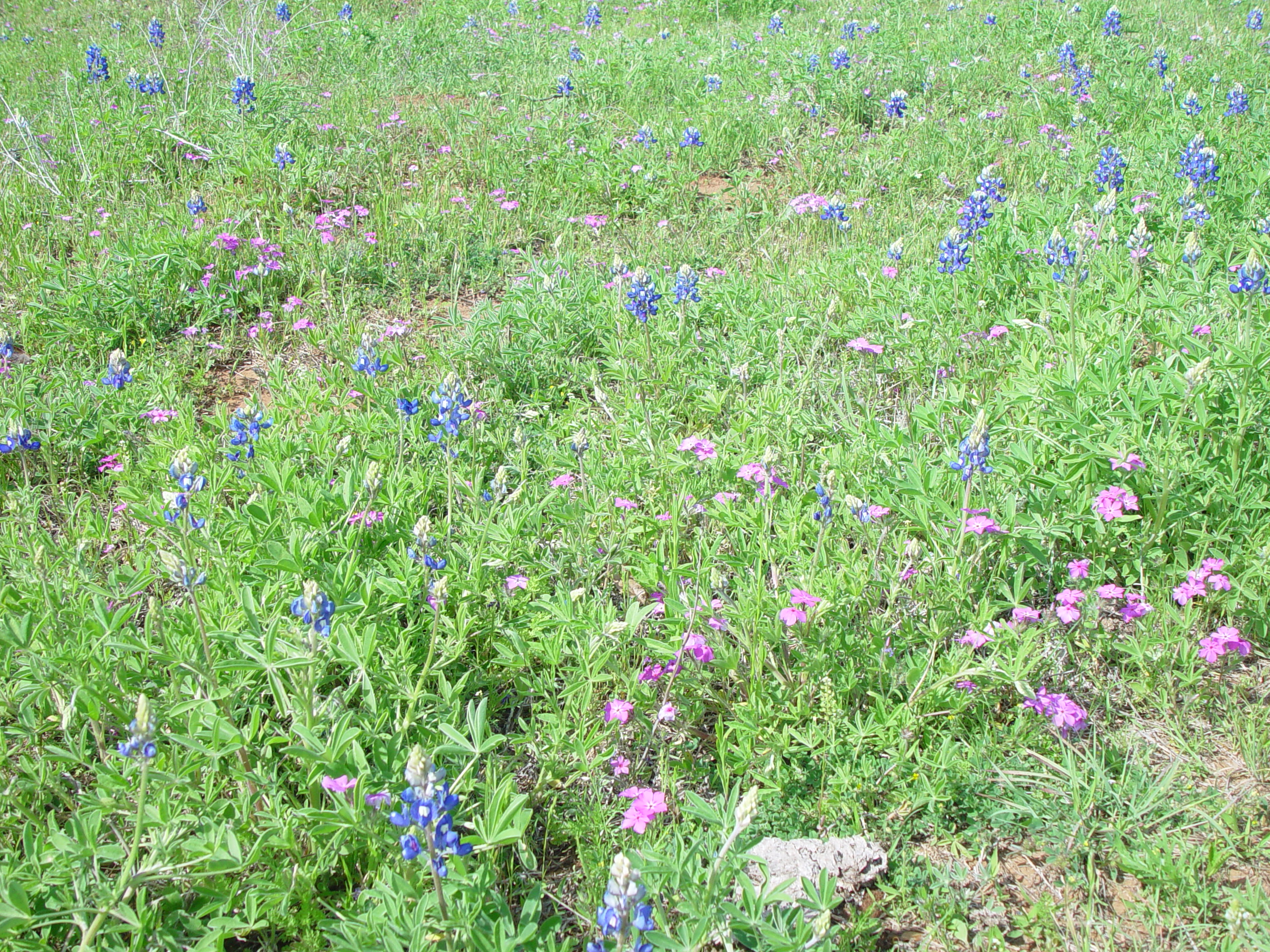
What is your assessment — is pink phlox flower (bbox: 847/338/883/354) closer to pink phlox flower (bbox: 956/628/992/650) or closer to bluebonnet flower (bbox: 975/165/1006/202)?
bluebonnet flower (bbox: 975/165/1006/202)

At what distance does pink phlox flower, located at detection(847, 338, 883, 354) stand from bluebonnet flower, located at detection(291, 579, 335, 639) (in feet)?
7.40

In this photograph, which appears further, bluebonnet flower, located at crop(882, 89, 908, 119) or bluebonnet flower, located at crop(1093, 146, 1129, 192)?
bluebonnet flower, located at crop(882, 89, 908, 119)

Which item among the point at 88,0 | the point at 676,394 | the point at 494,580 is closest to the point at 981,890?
the point at 494,580

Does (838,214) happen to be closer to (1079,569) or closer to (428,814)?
(1079,569)

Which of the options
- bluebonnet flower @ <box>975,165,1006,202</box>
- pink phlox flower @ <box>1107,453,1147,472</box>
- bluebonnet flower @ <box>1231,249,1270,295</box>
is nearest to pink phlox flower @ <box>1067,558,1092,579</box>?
pink phlox flower @ <box>1107,453,1147,472</box>

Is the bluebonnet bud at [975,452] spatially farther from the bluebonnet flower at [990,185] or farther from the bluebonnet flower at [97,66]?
the bluebonnet flower at [97,66]

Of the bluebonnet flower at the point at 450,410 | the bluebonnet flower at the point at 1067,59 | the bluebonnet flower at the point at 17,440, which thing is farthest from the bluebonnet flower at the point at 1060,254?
the bluebonnet flower at the point at 1067,59

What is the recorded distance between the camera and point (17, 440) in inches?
105

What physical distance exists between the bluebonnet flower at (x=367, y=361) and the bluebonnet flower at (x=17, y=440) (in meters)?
1.01

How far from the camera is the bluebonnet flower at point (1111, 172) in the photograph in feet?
14.3

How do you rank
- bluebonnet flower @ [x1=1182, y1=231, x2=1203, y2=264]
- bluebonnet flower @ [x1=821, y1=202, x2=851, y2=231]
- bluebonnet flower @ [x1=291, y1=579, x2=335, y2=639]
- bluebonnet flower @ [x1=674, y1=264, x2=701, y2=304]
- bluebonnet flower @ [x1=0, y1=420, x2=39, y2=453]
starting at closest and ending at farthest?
bluebonnet flower @ [x1=291, y1=579, x2=335, y2=639], bluebonnet flower @ [x1=0, y1=420, x2=39, y2=453], bluebonnet flower @ [x1=1182, y1=231, x2=1203, y2=264], bluebonnet flower @ [x1=674, y1=264, x2=701, y2=304], bluebonnet flower @ [x1=821, y1=202, x2=851, y2=231]

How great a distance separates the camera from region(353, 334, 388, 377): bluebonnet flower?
3.00 m

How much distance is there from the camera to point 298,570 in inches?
88.0

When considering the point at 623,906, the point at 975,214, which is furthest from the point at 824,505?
the point at 975,214
